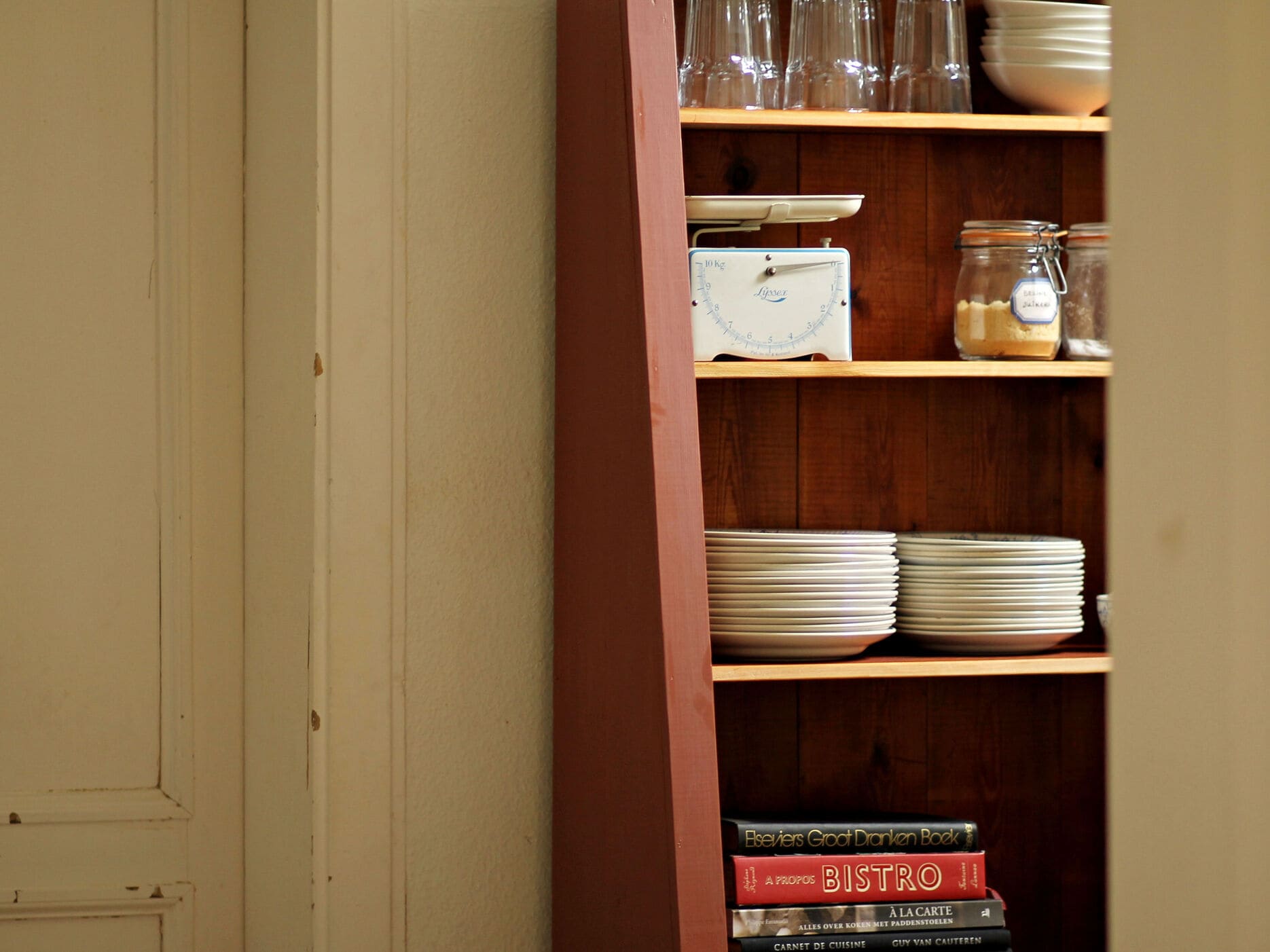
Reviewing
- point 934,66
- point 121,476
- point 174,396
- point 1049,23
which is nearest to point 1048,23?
point 1049,23

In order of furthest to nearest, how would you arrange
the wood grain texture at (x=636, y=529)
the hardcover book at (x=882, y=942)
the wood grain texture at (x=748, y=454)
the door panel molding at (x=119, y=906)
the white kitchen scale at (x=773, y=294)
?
1. the wood grain texture at (x=748, y=454)
2. the door panel molding at (x=119, y=906)
3. the white kitchen scale at (x=773, y=294)
4. the hardcover book at (x=882, y=942)
5. the wood grain texture at (x=636, y=529)

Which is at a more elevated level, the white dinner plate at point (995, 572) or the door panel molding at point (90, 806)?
the white dinner plate at point (995, 572)

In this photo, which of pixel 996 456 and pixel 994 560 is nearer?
pixel 994 560

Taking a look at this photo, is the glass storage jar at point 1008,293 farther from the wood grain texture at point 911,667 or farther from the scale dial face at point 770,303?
the wood grain texture at point 911,667

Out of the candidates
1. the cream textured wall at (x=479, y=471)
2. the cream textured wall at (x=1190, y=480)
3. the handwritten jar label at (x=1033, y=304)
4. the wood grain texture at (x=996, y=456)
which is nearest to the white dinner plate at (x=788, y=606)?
the cream textured wall at (x=479, y=471)

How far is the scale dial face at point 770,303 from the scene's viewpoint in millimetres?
1442

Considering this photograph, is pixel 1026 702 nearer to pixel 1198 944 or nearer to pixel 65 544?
pixel 65 544

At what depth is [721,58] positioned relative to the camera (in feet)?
4.80

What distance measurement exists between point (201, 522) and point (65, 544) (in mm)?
179

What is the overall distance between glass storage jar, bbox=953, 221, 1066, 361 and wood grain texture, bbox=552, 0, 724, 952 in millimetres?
570

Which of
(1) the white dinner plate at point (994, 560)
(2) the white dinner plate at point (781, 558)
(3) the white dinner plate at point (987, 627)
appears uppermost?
(2) the white dinner plate at point (781, 558)

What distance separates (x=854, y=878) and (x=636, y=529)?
56cm

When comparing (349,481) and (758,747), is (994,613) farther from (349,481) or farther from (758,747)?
(349,481)

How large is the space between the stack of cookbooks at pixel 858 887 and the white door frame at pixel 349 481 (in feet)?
1.38
